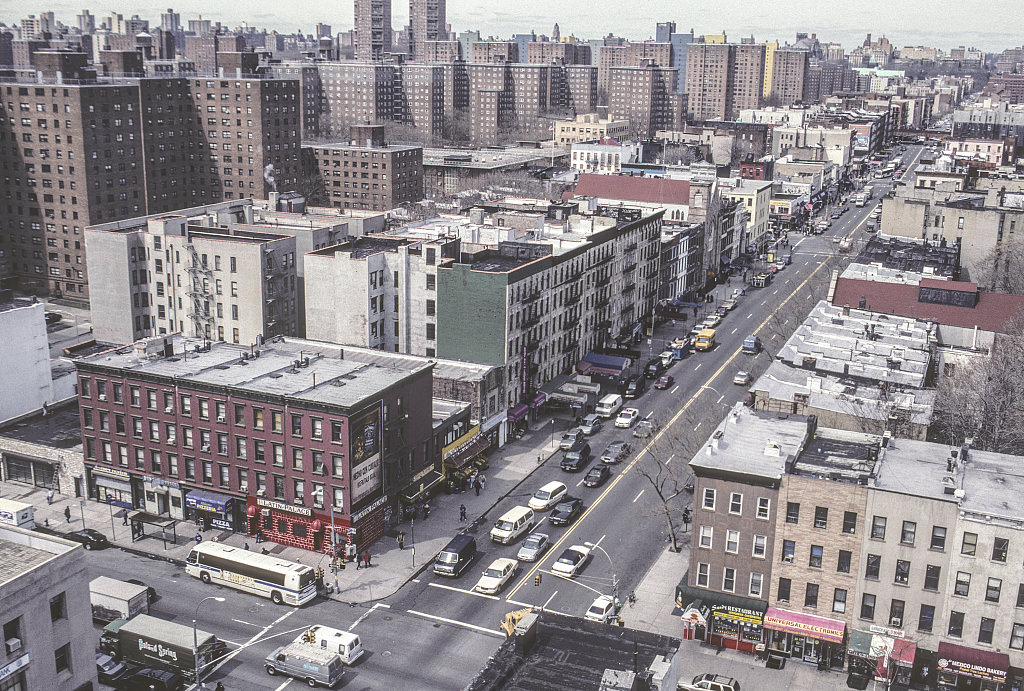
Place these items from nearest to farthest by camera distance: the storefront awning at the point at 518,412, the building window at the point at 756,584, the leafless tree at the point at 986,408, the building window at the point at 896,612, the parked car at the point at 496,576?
the building window at the point at 896,612 → the building window at the point at 756,584 → the parked car at the point at 496,576 → the leafless tree at the point at 986,408 → the storefront awning at the point at 518,412

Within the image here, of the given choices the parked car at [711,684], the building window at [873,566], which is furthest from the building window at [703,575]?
the building window at [873,566]

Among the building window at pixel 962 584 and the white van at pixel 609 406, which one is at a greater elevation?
the building window at pixel 962 584

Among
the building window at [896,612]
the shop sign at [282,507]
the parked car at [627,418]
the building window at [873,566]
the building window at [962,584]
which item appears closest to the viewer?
the building window at [962,584]

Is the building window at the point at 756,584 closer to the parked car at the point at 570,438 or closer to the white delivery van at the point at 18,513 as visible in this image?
the parked car at the point at 570,438

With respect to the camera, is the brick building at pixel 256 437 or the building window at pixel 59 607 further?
the brick building at pixel 256 437

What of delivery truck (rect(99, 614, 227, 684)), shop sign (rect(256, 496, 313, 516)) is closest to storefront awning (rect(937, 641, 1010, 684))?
delivery truck (rect(99, 614, 227, 684))

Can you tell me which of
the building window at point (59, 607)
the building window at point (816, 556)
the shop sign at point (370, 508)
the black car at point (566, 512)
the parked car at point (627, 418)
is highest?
the building window at point (59, 607)
